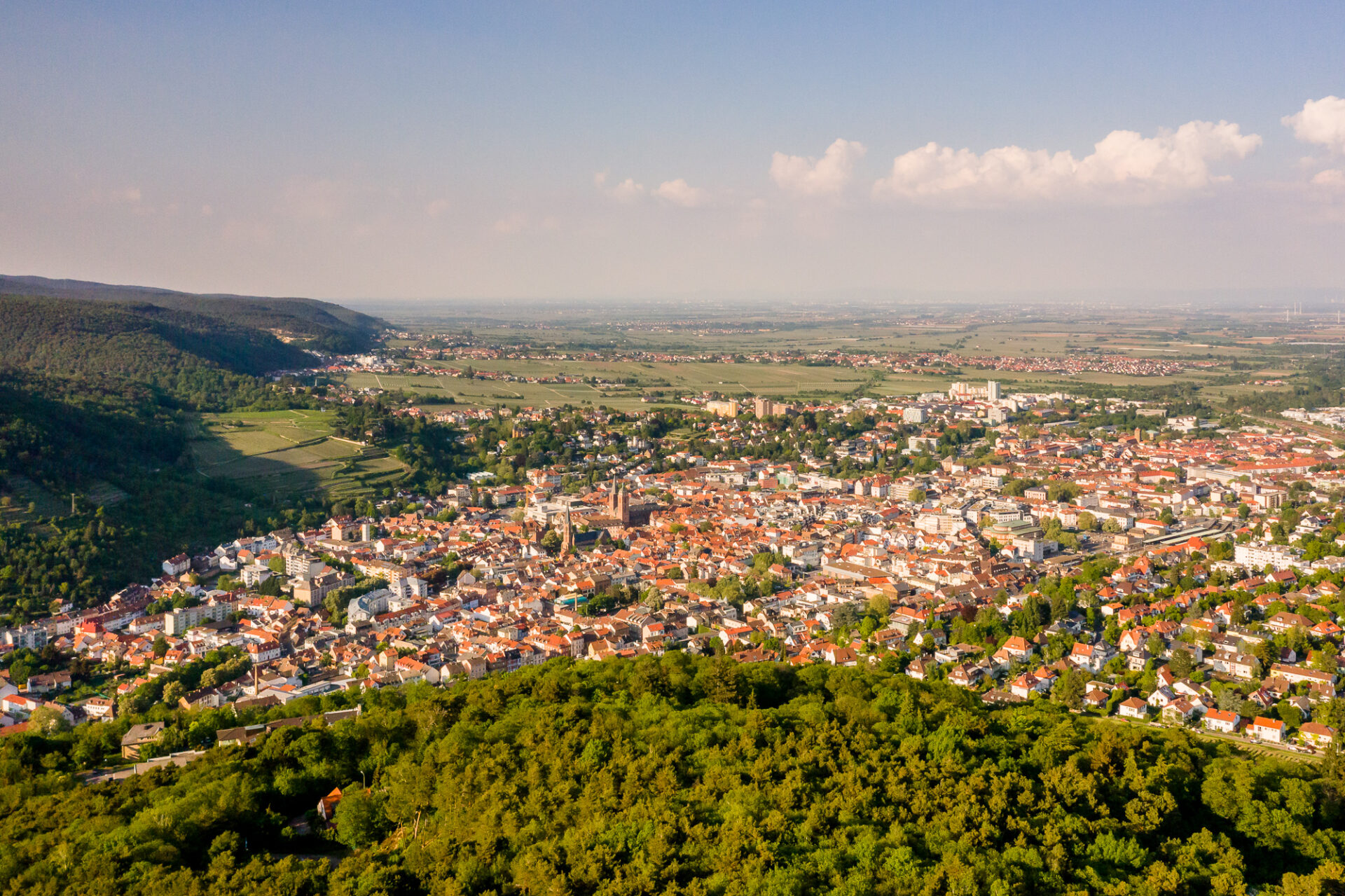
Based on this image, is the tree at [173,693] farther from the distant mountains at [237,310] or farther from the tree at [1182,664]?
the distant mountains at [237,310]

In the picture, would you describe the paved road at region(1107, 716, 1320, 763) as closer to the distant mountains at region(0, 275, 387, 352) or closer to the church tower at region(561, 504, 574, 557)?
the church tower at region(561, 504, 574, 557)

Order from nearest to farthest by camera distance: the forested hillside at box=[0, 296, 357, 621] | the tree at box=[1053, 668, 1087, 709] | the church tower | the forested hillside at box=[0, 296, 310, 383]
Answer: the tree at box=[1053, 668, 1087, 709], the forested hillside at box=[0, 296, 357, 621], the church tower, the forested hillside at box=[0, 296, 310, 383]

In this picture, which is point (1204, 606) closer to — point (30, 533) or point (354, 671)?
point (354, 671)

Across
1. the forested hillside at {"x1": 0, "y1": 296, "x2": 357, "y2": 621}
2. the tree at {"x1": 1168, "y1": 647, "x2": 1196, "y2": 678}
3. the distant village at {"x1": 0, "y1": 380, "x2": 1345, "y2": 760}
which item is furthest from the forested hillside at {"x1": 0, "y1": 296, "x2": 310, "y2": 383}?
the tree at {"x1": 1168, "y1": 647, "x2": 1196, "y2": 678}

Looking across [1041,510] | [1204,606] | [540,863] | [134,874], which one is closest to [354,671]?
[134,874]

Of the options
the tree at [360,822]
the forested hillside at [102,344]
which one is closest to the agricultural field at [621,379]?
the forested hillside at [102,344]

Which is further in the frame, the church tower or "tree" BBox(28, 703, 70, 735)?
the church tower
